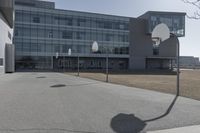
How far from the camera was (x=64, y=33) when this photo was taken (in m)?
73.7

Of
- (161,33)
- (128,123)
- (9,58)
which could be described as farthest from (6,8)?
(128,123)

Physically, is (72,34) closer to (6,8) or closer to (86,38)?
(86,38)

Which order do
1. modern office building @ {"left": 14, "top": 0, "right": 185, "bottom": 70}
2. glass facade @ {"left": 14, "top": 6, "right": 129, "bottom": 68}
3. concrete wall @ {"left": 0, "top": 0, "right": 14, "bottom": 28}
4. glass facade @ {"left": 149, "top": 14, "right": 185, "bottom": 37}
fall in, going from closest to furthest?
concrete wall @ {"left": 0, "top": 0, "right": 14, "bottom": 28} < glass facade @ {"left": 14, "top": 6, "right": 129, "bottom": 68} < modern office building @ {"left": 14, "top": 0, "right": 185, "bottom": 70} < glass facade @ {"left": 149, "top": 14, "right": 185, "bottom": 37}

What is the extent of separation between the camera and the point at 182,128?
23.1 feet

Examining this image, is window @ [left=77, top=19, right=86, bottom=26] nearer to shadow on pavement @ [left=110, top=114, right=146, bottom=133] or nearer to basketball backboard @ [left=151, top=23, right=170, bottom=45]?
basketball backboard @ [left=151, top=23, right=170, bottom=45]

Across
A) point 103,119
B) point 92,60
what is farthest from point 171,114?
point 92,60

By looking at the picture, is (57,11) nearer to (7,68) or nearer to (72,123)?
(7,68)

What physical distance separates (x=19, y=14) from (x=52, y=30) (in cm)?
960

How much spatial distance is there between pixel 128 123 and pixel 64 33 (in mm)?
67930

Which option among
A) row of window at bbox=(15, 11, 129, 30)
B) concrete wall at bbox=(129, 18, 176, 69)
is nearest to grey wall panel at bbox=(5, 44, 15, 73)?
row of window at bbox=(15, 11, 129, 30)

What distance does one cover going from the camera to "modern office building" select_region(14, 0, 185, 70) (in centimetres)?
6875

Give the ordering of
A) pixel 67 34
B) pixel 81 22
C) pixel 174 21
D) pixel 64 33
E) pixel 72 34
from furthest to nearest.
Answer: pixel 174 21
pixel 81 22
pixel 72 34
pixel 67 34
pixel 64 33

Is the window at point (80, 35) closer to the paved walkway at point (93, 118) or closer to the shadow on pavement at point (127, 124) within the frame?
the paved walkway at point (93, 118)

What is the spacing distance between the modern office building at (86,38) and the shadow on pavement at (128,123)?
57049mm
